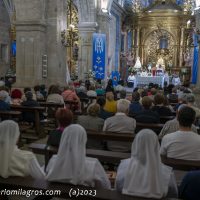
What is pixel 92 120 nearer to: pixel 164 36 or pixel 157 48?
pixel 157 48

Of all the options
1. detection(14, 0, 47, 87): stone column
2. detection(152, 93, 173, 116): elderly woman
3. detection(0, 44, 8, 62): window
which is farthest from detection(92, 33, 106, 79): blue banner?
detection(152, 93, 173, 116): elderly woman

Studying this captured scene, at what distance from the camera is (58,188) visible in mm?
2773

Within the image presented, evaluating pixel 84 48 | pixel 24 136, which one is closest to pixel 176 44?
pixel 84 48

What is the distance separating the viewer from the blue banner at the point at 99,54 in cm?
1648

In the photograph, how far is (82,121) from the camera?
5.29 meters

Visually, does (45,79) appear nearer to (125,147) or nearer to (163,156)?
(125,147)

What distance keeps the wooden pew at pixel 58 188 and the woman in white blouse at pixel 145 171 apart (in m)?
0.08

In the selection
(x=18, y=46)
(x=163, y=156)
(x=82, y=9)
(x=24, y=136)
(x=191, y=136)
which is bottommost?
(x=24, y=136)

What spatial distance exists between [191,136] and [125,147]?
1442 millimetres

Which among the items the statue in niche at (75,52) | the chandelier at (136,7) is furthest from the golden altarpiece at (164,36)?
the statue in niche at (75,52)

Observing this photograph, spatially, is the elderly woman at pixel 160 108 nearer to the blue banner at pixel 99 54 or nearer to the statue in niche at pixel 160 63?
the blue banner at pixel 99 54

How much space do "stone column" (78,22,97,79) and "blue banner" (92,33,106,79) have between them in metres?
1.61

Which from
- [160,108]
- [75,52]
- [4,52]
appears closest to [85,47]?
[75,52]

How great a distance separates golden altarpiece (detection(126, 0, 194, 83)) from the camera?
82.5ft
